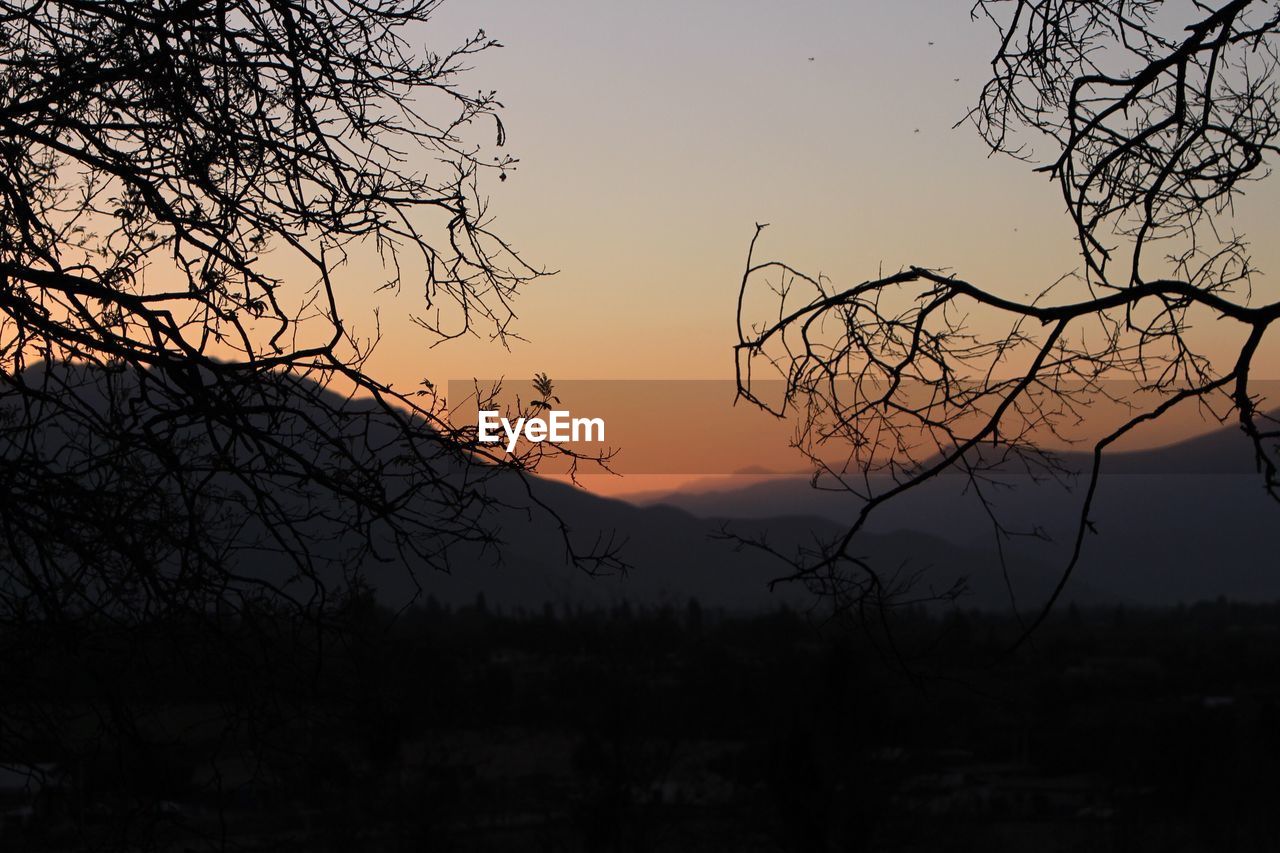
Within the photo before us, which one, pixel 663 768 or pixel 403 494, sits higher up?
pixel 403 494

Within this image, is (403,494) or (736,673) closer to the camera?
(403,494)

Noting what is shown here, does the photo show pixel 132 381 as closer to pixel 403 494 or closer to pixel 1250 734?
pixel 403 494

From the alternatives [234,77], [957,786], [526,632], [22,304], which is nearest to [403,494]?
[22,304]

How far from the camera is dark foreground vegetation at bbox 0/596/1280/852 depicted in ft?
13.6

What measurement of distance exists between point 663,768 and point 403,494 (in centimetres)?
2632

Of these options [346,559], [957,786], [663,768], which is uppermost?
[346,559]

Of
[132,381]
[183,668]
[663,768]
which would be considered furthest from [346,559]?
[663,768]

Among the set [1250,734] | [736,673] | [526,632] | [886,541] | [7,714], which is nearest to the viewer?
[7,714]

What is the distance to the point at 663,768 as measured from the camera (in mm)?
29469

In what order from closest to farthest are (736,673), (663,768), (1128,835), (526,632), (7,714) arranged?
(7,714) < (663,768) < (1128,835) < (736,673) < (526,632)

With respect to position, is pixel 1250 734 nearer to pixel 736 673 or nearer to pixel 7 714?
pixel 736 673

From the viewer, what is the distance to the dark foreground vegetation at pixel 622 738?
415 cm

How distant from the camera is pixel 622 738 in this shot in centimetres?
2980

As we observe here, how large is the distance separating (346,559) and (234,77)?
5.56 ft
